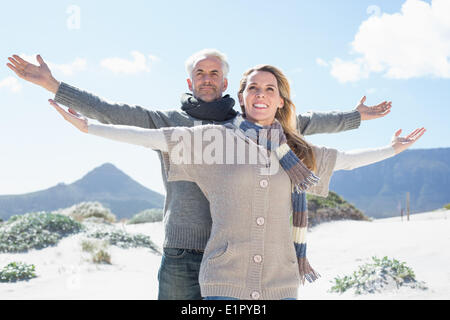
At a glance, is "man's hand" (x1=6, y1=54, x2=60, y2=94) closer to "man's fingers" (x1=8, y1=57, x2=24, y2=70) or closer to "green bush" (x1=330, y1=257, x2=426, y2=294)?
"man's fingers" (x1=8, y1=57, x2=24, y2=70)

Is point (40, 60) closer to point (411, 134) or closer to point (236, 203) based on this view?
point (236, 203)

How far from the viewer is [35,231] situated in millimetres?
8781

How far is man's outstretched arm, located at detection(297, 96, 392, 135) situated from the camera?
318 centimetres

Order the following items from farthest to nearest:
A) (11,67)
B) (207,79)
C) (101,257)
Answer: (101,257), (207,79), (11,67)

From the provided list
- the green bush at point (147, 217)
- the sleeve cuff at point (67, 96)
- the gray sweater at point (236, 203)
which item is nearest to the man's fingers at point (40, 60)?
the sleeve cuff at point (67, 96)

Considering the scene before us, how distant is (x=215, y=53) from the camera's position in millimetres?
2949

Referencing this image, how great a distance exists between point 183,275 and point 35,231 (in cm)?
717

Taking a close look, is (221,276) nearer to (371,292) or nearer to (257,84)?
(257,84)

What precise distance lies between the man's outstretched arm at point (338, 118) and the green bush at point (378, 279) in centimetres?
299

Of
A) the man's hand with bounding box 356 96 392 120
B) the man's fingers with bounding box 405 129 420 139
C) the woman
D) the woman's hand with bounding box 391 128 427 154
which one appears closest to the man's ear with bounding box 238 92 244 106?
the woman

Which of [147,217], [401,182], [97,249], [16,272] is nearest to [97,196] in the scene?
[147,217]

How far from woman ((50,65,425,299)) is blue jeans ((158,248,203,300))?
17.2 inches

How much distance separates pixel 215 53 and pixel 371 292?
403cm
